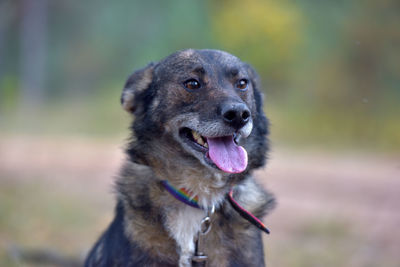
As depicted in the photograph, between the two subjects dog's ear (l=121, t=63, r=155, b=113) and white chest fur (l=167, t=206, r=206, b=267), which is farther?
dog's ear (l=121, t=63, r=155, b=113)

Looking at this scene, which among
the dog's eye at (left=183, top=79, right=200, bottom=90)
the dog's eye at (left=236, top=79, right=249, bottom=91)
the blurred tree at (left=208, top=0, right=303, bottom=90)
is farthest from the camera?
the blurred tree at (left=208, top=0, right=303, bottom=90)

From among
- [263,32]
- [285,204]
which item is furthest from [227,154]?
[263,32]

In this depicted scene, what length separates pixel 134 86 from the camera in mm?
3559

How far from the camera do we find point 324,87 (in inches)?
684

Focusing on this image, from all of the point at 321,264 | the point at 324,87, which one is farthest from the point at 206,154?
the point at 324,87

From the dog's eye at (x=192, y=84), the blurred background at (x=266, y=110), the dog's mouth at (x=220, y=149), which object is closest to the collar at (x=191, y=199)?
the dog's mouth at (x=220, y=149)

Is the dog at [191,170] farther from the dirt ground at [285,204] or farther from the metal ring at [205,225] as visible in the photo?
the dirt ground at [285,204]

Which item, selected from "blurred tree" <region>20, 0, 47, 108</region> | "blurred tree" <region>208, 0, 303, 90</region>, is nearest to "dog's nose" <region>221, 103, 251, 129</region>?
"blurred tree" <region>208, 0, 303, 90</region>

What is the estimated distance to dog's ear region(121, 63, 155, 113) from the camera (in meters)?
3.53

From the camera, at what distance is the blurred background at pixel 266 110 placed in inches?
231

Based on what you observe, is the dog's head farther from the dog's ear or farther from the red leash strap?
the red leash strap

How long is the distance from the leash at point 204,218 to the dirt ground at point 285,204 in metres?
0.55

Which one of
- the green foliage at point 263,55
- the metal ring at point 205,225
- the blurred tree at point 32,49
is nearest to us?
the metal ring at point 205,225

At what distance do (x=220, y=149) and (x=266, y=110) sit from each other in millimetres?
15492
